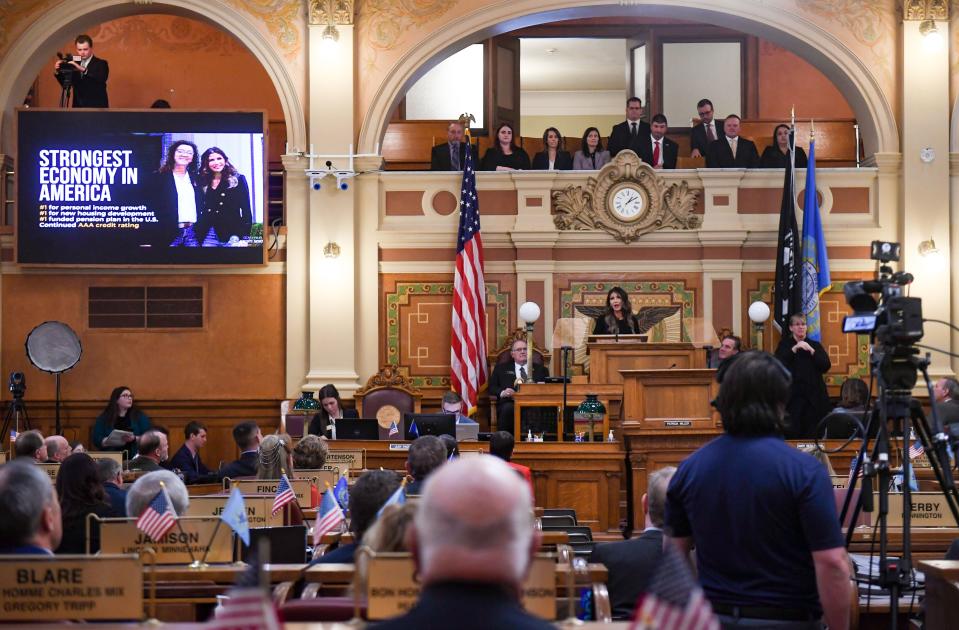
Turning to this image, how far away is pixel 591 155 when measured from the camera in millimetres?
14062

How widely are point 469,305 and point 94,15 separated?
486 cm

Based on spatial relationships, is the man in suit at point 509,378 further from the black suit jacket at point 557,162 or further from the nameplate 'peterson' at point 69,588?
the nameplate 'peterson' at point 69,588

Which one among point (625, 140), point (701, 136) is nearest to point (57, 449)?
point (625, 140)

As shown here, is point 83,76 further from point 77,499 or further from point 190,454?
point 77,499

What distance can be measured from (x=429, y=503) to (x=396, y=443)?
27.7 ft

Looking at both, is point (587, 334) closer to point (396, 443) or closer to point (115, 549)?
point (396, 443)

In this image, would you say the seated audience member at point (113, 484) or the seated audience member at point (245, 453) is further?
the seated audience member at point (245, 453)

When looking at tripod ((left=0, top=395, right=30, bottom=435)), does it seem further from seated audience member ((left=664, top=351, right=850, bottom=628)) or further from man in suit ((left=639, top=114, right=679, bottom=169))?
seated audience member ((left=664, top=351, right=850, bottom=628))

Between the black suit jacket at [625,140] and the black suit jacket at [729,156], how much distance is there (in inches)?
27.5

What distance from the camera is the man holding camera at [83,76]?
13516 mm

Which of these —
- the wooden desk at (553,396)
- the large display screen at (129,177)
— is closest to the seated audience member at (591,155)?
the wooden desk at (553,396)

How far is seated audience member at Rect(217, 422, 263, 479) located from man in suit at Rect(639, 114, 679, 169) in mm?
6173

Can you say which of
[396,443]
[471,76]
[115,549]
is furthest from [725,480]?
[471,76]

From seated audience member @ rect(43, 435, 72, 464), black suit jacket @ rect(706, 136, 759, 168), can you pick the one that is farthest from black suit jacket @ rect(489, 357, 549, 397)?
seated audience member @ rect(43, 435, 72, 464)
